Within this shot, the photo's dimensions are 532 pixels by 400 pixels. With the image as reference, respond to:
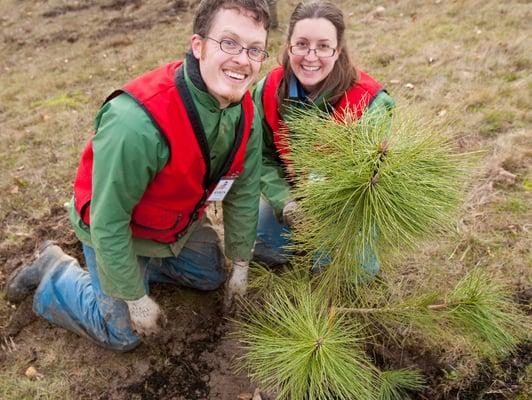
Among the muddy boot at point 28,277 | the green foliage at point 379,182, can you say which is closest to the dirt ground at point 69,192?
the muddy boot at point 28,277

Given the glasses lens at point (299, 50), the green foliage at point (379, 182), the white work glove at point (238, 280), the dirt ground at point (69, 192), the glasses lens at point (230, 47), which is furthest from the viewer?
the white work glove at point (238, 280)

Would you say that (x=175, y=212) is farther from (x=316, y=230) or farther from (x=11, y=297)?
(x=11, y=297)

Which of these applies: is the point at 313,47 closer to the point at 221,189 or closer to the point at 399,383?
the point at 221,189

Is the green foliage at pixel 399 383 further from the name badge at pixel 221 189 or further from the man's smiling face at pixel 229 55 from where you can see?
the man's smiling face at pixel 229 55

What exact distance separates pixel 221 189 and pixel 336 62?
813mm

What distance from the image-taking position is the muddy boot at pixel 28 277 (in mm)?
2301

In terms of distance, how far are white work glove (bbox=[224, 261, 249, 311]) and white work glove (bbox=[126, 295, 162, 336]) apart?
1.24 feet

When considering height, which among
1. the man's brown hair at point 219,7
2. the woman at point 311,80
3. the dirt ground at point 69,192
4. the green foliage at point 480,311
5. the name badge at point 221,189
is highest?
the man's brown hair at point 219,7

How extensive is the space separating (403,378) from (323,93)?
1.23 m

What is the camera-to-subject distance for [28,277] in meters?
2.30

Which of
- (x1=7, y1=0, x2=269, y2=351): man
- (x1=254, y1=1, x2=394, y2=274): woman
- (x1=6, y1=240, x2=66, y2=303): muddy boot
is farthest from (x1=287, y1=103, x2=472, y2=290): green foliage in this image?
(x1=6, y1=240, x2=66, y2=303): muddy boot

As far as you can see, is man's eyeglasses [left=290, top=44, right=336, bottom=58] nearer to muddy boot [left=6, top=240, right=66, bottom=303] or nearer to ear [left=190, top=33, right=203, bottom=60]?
ear [left=190, top=33, right=203, bottom=60]

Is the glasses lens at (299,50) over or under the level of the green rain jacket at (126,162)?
over

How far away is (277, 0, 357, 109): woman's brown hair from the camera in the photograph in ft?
6.61
